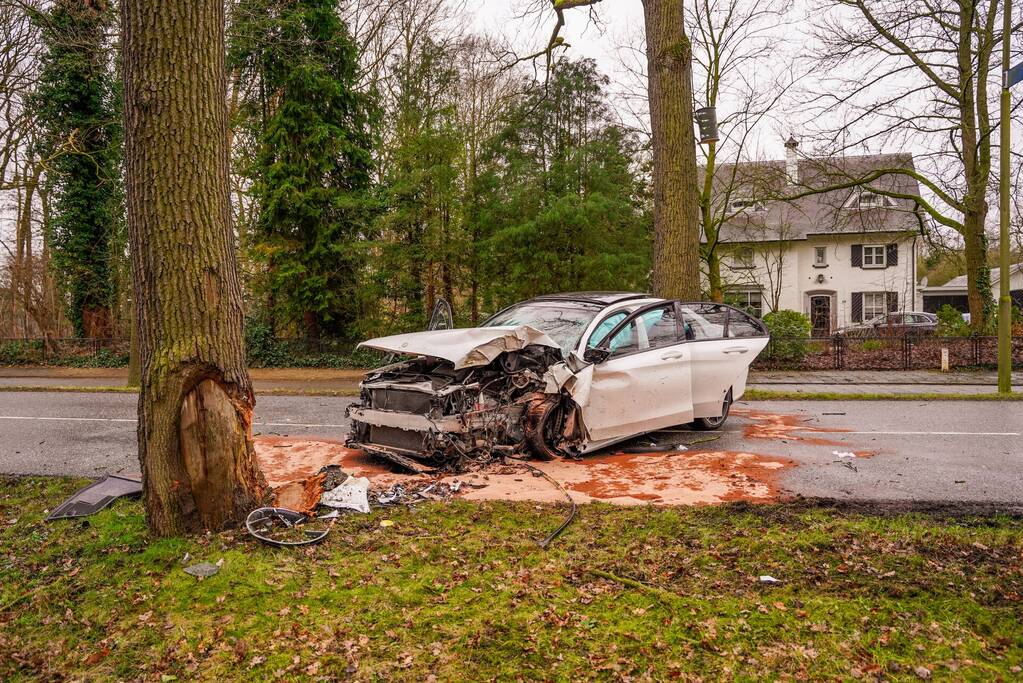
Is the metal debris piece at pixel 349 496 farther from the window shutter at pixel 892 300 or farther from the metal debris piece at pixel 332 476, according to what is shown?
the window shutter at pixel 892 300

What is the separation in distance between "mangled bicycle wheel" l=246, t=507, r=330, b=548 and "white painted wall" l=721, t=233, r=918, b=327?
3180 centimetres

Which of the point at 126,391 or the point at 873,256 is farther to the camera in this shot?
the point at 873,256

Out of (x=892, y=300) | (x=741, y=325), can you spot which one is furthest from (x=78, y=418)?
(x=892, y=300)

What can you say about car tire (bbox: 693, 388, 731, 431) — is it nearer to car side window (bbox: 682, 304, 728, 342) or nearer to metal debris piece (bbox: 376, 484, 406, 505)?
car side window (bbox: 682, 304, 728, 342)

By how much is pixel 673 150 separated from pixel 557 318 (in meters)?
5.24

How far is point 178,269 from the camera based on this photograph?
15.2 ft

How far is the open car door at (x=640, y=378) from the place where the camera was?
24.1 feet

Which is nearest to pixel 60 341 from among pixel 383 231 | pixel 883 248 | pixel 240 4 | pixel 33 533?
pixel 383 231

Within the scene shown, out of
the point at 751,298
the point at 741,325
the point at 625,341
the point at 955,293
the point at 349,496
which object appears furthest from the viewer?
the point at 955,293

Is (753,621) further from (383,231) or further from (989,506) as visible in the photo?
(383,231)

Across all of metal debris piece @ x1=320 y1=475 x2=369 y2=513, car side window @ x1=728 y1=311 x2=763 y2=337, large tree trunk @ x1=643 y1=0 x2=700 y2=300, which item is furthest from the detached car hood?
large tree trunk @ x1=643 y1=0 x2=700 y2=300

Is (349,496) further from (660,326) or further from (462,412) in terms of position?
(660,326)

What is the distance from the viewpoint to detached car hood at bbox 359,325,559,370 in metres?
6.78

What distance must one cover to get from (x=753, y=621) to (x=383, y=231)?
18.1 metres
